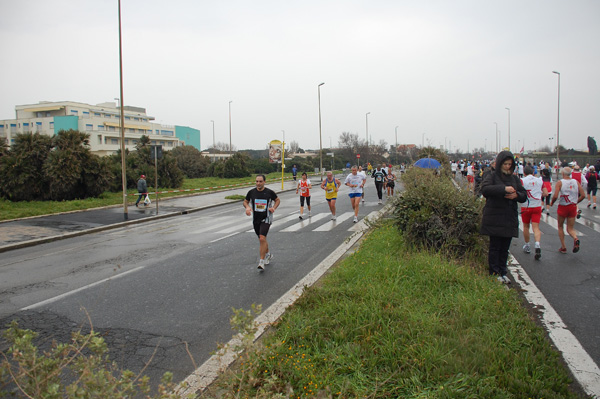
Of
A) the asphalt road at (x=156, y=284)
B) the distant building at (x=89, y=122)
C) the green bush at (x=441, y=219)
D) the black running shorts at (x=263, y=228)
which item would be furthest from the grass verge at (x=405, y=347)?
the distant building at (x=89, y=122)

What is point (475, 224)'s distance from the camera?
716cm

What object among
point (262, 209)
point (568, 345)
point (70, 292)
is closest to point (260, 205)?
point (262, 209)

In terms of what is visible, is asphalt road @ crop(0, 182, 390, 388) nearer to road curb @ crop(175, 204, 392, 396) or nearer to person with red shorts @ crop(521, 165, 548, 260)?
road curb @ crop(175, 204, 392, 396)

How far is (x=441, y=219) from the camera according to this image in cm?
731

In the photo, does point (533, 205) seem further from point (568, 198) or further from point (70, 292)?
point (70, 292)

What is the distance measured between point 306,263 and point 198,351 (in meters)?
4.13

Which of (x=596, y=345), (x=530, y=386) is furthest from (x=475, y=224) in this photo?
(x=530, y=386)

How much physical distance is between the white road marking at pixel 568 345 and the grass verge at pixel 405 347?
220 millimetres

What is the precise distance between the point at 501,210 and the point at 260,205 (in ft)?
13.6

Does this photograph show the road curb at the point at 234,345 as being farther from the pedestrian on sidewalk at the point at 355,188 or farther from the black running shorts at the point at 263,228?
the pedestrian on sidewalk at the point at 355,188

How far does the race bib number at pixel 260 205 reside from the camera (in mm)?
8312

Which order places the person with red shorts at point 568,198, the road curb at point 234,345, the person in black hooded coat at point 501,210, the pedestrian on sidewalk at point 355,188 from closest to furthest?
the road curb at point 234,345 < the person in black hooded coat at point 501,210 < the person with red shorts at point 568,198 < the pedestrian on sidewalk at point 355,188

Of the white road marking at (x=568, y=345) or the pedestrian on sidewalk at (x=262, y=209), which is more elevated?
the pedestrian on sidewalk at (x=262, y=209)

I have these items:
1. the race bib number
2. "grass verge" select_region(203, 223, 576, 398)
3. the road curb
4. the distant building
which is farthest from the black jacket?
the distant building
